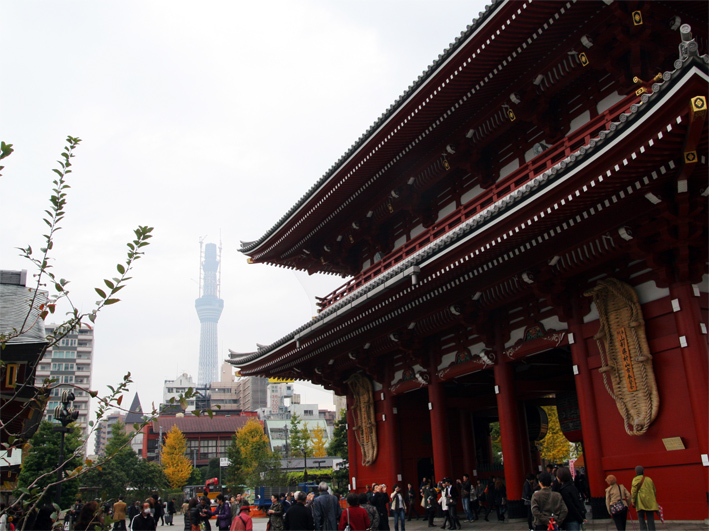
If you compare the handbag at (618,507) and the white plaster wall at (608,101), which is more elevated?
the white plaster wall at (608,101)

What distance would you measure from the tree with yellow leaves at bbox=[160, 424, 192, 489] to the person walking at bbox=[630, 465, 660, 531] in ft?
216

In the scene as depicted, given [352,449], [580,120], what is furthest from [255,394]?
[580,120]

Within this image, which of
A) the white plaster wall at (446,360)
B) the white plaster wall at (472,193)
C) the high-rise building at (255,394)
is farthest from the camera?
the high-rise building at (255,394)

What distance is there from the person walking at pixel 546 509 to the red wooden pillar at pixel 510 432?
292 inches

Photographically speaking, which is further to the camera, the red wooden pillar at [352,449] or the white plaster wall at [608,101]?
the red wooden pillar at [352,449]

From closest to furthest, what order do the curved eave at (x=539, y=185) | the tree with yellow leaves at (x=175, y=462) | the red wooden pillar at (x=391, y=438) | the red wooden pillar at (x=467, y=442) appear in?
the curved eave at (x=539, y=185) → the red wooden pillar at (x=391, y=438) → the red wooden pillar at (x=467, y=442) → the tree with yellow leaves at (x=175, y=462)

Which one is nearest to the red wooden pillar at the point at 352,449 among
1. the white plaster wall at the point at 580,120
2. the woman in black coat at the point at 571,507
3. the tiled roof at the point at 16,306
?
the tiled roof at the point at 16,306

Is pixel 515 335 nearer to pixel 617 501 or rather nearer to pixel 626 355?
pixel 626 355

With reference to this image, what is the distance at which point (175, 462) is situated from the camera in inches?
2736

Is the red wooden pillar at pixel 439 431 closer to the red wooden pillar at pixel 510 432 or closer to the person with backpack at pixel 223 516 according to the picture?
the red wooden pillar at pixel 510 432

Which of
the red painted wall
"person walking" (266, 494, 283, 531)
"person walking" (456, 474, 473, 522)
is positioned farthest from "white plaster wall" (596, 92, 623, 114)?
"person walking" (266, 494, 283, 531)

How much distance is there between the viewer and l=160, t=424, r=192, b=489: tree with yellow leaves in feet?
224

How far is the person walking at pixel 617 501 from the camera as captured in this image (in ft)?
36.4

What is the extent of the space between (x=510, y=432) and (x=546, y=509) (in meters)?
7.76
